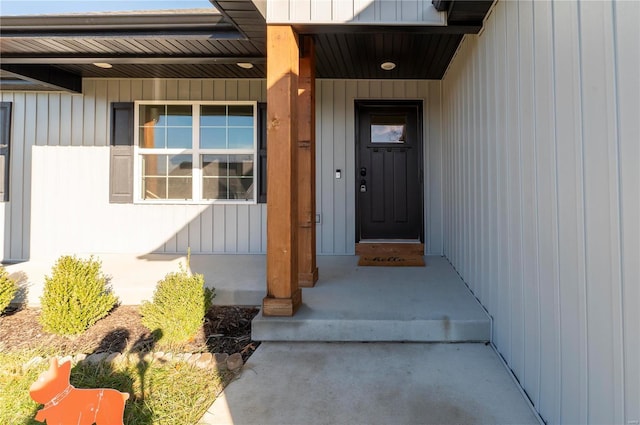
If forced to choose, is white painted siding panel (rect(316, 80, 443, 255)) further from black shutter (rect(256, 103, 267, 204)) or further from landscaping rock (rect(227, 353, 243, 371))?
landscaping rock (rect(227, 353, 243, 371))

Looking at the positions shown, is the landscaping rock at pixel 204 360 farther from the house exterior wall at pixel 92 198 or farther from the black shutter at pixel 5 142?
the black shutter at pixel 5 142

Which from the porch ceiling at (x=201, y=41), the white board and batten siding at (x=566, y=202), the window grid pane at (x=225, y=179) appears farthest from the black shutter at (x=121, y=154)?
the white board and batten siding at (x=566, y=202)

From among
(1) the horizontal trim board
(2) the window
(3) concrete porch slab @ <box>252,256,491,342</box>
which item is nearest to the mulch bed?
(3) concrete porch slab @ <box>252,256,491,342</box>

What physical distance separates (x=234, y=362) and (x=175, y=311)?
0.60m

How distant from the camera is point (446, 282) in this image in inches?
127

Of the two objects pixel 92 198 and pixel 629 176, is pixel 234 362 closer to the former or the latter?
pixel 629 176

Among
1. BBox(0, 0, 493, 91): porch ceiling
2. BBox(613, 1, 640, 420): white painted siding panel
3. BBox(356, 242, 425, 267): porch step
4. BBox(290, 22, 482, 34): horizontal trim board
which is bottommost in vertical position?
BBox(356, 242, 425, 267): porch step

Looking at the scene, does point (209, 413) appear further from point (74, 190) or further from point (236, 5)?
point (74, 190)

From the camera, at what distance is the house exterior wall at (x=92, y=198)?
4586 mm

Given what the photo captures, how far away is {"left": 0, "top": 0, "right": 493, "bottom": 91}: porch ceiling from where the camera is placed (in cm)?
272

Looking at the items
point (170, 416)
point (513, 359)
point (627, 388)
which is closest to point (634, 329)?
point (627, 388)

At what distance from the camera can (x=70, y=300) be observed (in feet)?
8.44

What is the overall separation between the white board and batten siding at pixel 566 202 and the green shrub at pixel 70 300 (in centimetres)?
305

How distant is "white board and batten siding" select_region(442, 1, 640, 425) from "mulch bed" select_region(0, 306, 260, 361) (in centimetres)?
175
